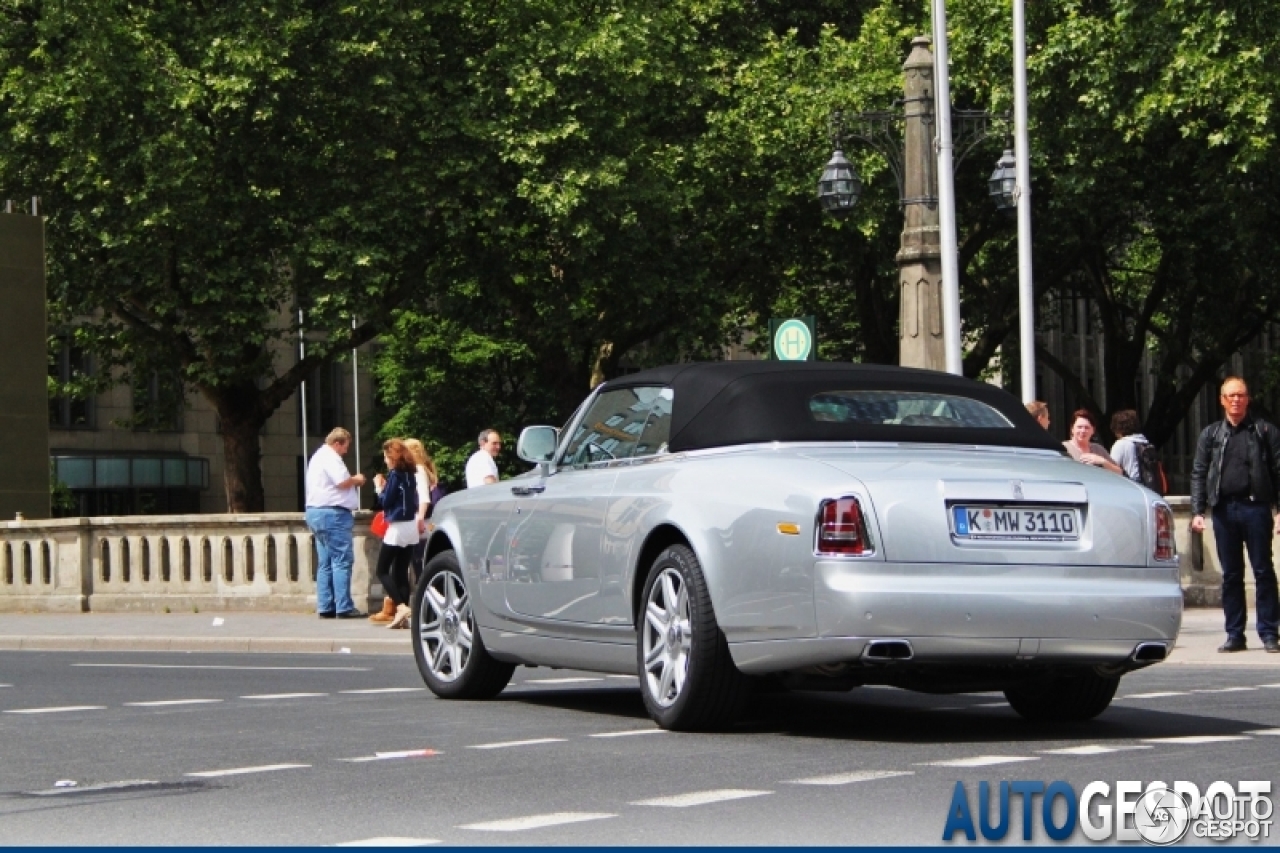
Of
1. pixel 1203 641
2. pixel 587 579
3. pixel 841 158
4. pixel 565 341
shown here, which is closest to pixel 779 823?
pixel 587 579

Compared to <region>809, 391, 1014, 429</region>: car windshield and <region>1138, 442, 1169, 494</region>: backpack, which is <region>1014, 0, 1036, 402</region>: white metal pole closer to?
<region>1138, 442, 1169, 494</region>: backpack

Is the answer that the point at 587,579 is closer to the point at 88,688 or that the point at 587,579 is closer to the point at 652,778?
the point at 652,778

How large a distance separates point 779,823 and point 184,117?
1179 inches

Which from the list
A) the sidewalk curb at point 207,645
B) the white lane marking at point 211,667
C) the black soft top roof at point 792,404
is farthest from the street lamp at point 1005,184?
the black soft top roof at point 792,404

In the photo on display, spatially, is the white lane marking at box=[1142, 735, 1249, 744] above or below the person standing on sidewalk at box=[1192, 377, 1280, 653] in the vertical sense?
below

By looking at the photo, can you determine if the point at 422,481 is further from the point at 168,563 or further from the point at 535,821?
the point at 535,821

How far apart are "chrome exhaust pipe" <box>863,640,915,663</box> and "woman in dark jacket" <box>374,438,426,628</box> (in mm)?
12724

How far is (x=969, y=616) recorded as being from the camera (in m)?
10.0

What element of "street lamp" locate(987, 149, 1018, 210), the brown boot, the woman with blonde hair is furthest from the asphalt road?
"street lamp" locate(987, 149, 1018, 210)

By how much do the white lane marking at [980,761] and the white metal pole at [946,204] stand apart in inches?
495

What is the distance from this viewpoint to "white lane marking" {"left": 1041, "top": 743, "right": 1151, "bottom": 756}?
9.59m

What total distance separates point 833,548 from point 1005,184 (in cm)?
2011

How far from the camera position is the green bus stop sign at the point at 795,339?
2109cm

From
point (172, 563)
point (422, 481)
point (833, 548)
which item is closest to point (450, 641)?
point (833, 548)
